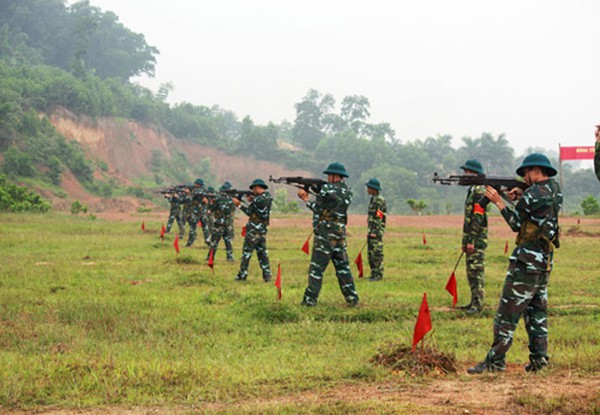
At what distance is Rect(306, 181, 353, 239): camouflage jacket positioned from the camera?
1048 cm

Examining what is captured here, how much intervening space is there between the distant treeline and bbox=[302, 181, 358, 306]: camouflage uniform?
1824 inches

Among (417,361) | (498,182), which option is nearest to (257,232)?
(498,182)

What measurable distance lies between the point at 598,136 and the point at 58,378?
6.15m

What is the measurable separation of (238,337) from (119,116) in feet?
229

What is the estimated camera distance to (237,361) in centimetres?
715

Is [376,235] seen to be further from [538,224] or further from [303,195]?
[538,224]

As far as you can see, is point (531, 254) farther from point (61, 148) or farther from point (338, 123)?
point (338, 123)

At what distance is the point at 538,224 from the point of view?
653 centimetres

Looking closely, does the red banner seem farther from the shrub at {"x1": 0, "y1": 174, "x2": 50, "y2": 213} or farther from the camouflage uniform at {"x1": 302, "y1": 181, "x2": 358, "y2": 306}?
the camouflage uniform at {"x1": 302, "y1": 181, "x2": 358, "y2": 306}

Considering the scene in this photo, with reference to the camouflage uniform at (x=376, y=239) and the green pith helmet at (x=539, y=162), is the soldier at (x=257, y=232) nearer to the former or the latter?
the camouflage uniform at (x=376, y=239)

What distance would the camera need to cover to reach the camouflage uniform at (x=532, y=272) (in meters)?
6.46

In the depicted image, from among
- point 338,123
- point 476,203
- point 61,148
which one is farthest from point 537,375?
point 338,123

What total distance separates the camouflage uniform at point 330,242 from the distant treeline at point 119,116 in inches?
1824

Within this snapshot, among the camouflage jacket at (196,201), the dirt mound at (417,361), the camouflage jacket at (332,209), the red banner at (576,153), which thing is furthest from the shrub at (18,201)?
the red banner at (576,153)
